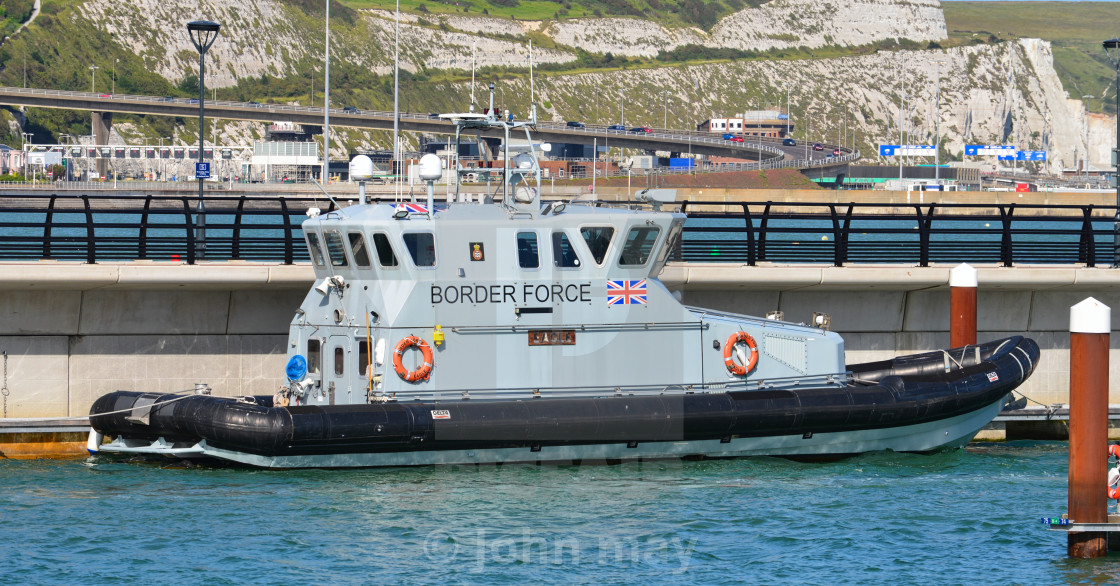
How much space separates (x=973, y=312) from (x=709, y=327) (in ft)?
13.4

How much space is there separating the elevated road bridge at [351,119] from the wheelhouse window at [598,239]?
370 ft

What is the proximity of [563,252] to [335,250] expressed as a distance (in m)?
2.89

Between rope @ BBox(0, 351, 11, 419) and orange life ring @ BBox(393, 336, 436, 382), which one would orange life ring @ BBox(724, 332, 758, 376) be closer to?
orange life ring @ BBox(393, 336, 436, 382)

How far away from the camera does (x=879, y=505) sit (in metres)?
15.7

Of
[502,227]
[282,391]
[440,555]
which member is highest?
[502,227]

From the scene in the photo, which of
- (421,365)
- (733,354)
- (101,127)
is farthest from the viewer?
(101,127)

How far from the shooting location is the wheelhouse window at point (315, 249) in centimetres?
1652

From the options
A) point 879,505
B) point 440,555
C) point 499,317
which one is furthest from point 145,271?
point 879,505

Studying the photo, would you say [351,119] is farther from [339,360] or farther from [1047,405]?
[339,360]

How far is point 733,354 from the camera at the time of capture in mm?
17172

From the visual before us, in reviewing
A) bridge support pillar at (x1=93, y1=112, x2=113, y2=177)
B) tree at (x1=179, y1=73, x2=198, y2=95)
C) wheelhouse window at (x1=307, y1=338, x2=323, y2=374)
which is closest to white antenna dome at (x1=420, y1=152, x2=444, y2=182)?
wheelhouse window at (x1=307, y1=338, x2=323, y2=374)

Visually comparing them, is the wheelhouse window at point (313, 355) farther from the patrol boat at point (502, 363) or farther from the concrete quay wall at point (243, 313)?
the concrete quay wall at point (243, 313)

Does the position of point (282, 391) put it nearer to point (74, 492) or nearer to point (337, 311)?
point (337, 311)

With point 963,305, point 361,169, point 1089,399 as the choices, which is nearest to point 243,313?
point 361,169
